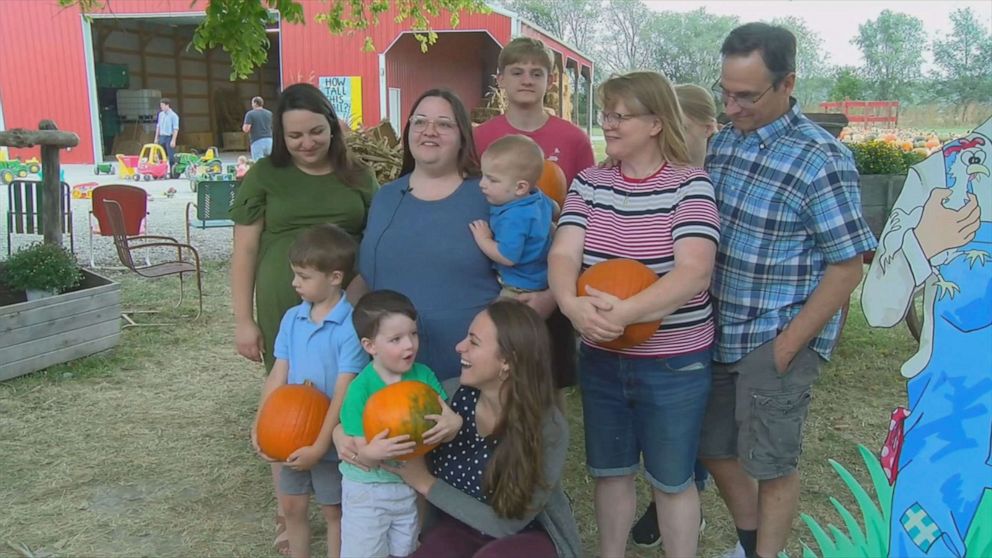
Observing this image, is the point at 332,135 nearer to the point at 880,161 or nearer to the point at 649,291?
the point at 649,291

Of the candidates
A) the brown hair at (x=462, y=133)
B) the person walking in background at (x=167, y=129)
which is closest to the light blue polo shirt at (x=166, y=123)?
the person walking in background at (x=167, y=129)

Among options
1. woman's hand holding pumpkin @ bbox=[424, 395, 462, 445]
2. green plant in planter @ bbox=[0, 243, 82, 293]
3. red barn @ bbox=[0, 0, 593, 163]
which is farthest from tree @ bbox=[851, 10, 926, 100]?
woman's hand holding pumpkin @ bbox=[424, 395, 462, 445]

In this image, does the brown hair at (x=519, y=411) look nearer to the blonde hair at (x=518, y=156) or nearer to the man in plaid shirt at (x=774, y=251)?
the blonde hair at (x=518, y=156)

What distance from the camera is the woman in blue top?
7.86 ft

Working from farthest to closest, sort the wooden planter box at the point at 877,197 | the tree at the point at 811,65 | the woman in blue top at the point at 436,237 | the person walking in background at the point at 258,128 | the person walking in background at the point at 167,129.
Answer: the tree at the point at 811,65 < the person walking in background at the point at 167,129 < the person walking in background at the point at 258,128 < the wooden planter box at the point at 877,197 < the woman in blue top at the point at 436,237

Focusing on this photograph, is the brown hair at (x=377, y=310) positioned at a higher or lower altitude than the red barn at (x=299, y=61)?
lower

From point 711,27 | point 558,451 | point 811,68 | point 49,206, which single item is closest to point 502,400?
point 558,451

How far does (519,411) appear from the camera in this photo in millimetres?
2117

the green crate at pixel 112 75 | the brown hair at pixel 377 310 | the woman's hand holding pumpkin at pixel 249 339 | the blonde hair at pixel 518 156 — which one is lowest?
the woman's hand holding pumpkin at pixel 249 339

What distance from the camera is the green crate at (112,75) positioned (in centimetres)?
2456

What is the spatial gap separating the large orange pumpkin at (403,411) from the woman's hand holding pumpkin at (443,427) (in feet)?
0.04

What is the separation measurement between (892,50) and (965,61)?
431 inches

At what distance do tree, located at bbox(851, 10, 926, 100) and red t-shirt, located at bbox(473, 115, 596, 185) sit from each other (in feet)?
101

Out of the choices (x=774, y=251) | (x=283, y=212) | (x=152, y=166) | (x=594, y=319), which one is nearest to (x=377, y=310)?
(x=594, y=319)
